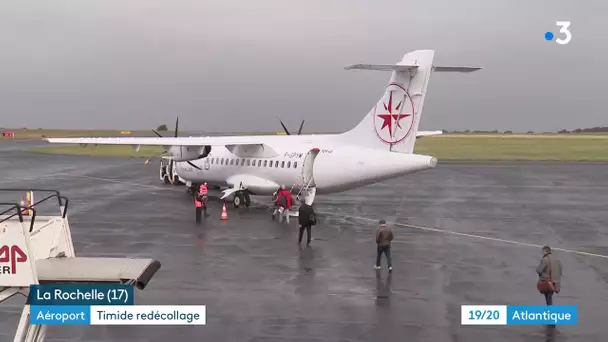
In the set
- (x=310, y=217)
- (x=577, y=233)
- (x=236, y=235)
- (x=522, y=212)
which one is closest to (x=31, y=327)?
(x=310, y=217)

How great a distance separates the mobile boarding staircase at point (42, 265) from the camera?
6898mm

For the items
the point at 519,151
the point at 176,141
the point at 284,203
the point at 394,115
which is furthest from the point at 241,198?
the point at 519,151

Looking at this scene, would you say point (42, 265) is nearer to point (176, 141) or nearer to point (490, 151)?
point (176, 141)

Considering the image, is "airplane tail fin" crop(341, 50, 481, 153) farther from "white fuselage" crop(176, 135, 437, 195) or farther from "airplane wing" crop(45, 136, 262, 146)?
"airplane wing" crop(45, 136, 262, 146)

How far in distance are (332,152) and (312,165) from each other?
122 centimetres

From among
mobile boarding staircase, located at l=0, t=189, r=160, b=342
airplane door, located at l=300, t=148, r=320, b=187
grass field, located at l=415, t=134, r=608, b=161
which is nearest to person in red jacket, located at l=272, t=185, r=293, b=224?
airplane door, located at l=300, t=148, r=320, b=187

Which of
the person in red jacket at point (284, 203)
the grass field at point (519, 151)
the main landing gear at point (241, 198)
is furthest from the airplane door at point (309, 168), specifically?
the grass field at point (519, 151)

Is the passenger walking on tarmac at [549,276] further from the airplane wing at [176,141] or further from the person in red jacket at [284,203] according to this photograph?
the airplane wing at [176,141]

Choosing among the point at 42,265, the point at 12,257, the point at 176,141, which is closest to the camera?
the point at 12,257

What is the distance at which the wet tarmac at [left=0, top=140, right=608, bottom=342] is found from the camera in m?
11.2

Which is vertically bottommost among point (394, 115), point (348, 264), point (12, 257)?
point (348, 264)

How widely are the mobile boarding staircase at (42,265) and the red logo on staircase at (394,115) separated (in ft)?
53.6

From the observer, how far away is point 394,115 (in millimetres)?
22891

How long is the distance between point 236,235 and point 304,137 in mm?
8303
